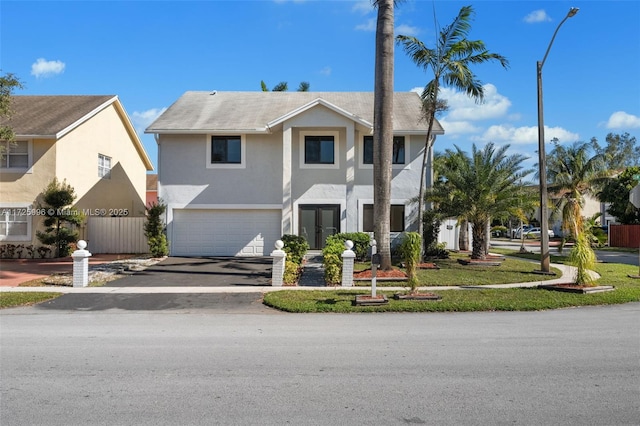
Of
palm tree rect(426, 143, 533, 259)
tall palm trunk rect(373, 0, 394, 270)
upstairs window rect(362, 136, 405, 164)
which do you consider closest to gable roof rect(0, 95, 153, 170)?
upstairs window rect(362, 136, 405, 164)

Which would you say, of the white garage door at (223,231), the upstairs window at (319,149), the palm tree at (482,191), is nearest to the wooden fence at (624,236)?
the palm tree at (482,191)

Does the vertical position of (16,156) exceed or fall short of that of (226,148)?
it falls short

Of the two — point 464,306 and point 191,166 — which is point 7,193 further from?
point 464,306

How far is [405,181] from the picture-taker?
68.8ft

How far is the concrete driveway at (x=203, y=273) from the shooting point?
46.2 ft

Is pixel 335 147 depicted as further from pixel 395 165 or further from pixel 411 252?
pixel 411 252

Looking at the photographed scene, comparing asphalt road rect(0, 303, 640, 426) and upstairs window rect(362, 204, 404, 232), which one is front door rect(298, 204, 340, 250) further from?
asphalt road rect(0, 303, 640, 426)

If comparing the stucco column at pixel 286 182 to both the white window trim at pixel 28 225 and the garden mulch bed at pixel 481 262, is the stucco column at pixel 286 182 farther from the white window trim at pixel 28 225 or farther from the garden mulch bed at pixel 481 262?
the white window trim at pixel 28 225

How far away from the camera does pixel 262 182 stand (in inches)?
832

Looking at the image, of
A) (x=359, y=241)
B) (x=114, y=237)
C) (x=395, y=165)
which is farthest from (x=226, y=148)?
(x=395, y=165)

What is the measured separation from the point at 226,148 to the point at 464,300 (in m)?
13.7

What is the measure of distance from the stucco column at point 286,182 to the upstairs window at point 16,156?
1116 cm

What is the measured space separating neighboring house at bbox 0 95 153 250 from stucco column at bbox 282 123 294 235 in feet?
31.1

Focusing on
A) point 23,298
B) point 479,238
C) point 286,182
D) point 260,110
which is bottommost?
point 23,298
